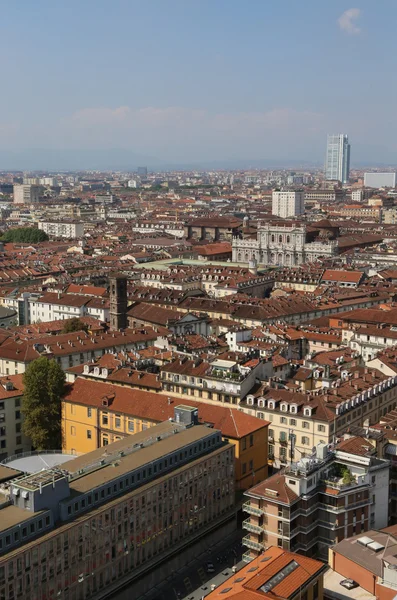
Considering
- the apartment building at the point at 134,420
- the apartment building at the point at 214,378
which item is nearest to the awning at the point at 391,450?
the apartment building at the point at 134,420

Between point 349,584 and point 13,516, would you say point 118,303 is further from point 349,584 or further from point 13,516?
point 349,584

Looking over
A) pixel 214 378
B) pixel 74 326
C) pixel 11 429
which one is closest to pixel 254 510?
pixel 214 378

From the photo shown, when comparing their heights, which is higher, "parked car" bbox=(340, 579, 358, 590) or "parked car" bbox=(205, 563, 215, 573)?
"parked car" bbox=(340, 579, 358, 590)

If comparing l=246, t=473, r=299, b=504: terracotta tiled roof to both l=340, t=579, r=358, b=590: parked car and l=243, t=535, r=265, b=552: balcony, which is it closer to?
l=243, t=535, r=265, b=552: balcony

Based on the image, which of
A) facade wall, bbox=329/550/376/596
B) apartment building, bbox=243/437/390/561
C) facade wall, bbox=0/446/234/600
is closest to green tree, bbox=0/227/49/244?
facade wall, bbox=0/446/234/600

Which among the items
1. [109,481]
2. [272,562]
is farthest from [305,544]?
[109,481]
